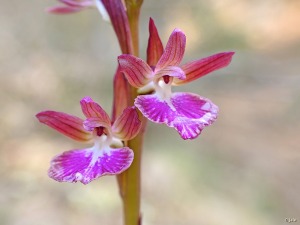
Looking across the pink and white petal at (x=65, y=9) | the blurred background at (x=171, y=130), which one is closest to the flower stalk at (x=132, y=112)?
the pink and white petal at (x=65, y=9)

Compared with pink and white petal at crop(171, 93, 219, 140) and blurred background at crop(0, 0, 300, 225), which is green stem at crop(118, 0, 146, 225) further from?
blurred background at crop(0, 0, 300, 225)

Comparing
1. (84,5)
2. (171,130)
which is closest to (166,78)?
(84,5)

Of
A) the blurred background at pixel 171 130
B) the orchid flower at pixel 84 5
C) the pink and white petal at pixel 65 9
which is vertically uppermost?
the blurred background at pixel 171 130

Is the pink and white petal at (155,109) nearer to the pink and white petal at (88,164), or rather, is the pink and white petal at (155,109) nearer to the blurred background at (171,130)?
the pink and white petal at (88,164)

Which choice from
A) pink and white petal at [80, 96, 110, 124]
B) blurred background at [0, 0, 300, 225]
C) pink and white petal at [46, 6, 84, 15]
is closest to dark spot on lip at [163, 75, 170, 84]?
pink and white petal at [80, 96, 110, 124]

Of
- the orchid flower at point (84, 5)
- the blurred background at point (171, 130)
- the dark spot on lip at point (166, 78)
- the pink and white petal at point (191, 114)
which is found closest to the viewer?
the pink and white petal at point (191, 114)

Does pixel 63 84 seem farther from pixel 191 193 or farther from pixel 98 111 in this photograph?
pixel 98 111
